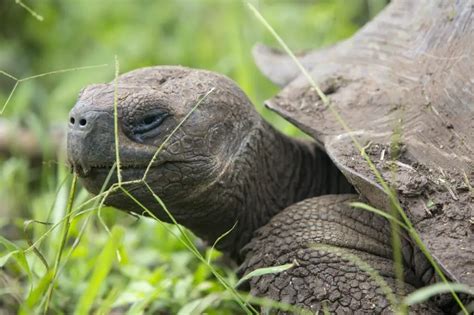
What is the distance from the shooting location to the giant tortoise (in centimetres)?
269

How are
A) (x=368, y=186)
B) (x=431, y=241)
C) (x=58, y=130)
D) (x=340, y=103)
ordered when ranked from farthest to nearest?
(x=58, y=130) < (x=340, y=103) < (x=368, y=186) < (x=431, y=241)

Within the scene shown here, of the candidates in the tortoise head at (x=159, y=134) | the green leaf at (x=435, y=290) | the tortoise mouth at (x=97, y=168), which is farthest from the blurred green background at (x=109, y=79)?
the green leaf at (x=435, y=290)

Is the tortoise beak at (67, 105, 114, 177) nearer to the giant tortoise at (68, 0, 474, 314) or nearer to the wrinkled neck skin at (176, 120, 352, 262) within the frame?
the giant tortoise at (68, 0, 474, 314)

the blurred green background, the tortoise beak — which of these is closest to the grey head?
the tortoise beak

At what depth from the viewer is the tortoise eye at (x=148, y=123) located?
280cm

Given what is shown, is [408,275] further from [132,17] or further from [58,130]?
[132,17]

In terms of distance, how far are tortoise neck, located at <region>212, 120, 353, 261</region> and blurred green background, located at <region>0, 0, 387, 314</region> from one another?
297 mm

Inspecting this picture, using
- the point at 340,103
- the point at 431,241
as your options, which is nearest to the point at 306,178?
the point at 340,103

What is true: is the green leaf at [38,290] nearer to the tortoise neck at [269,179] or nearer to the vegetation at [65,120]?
the vegetation at [65,120]

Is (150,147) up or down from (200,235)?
up

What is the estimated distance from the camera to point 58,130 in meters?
5.11

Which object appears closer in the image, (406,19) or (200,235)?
(200,235)

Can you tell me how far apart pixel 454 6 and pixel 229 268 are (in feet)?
4.91

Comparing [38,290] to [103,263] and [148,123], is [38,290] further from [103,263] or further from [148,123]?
[148,123]
